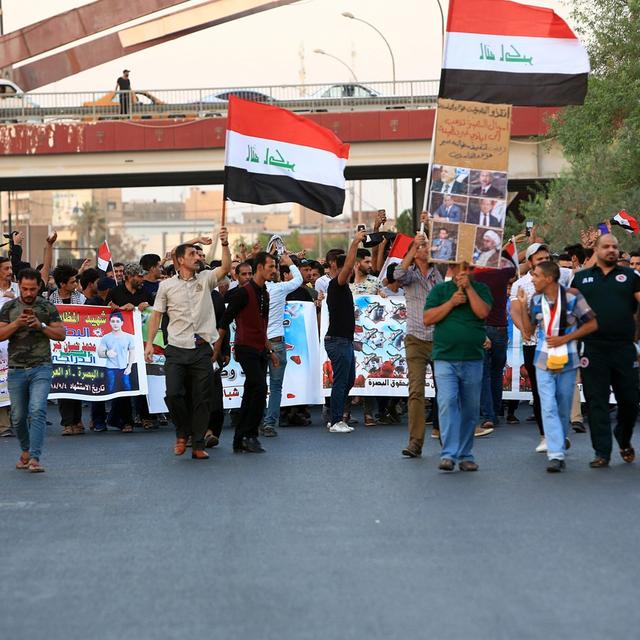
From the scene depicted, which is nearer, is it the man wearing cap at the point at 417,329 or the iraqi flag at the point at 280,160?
the man wearing cap at the point at 417,329

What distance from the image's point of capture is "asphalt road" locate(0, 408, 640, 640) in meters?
6.54

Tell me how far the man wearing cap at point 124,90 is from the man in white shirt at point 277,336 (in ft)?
118

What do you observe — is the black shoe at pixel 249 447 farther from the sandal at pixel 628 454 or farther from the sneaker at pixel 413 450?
the sandal at pixel 628 454

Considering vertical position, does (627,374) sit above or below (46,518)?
above

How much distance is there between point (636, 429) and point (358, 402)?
17.3 feet

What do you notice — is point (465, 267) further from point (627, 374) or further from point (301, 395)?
point (301, 395)

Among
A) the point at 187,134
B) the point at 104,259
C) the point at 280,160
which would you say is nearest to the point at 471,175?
the point at 280,160

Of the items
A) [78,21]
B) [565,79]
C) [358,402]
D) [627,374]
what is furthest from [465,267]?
[78,21]

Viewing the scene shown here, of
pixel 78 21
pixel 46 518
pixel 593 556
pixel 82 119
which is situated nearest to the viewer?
pixel 593 556

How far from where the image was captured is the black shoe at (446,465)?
38.9 feet

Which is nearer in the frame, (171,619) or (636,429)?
(171,619)

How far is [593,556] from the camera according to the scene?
314 inches

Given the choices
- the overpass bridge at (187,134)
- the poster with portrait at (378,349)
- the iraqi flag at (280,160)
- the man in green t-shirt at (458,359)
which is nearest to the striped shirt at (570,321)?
the man in green t-shirt at (458,359)

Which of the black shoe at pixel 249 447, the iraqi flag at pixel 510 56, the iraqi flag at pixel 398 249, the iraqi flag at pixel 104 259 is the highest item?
the iraqi flag at pixel 510 56
